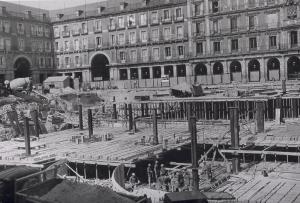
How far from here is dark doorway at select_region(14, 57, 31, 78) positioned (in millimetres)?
67012

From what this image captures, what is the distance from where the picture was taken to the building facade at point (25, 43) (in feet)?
208

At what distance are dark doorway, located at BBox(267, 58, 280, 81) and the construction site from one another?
972cm

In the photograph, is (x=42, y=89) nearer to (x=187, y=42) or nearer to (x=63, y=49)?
(x=63, y=49)

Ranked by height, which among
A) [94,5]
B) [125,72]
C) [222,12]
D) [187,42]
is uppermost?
[94,5]

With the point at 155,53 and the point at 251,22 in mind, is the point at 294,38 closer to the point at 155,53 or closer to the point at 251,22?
the point at 251,22

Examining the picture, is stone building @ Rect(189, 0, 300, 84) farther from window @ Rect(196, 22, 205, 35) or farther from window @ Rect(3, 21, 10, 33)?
window @ Rect(3, 21, 10, 33)

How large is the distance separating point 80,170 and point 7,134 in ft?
42.0

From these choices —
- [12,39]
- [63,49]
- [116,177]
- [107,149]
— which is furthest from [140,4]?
[116,177]

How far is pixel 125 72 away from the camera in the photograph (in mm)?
67312

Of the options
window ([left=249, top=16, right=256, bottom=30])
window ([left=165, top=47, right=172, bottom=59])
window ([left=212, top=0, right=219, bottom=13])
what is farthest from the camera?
window ([left=165, top=47, right=172, bottom=59])

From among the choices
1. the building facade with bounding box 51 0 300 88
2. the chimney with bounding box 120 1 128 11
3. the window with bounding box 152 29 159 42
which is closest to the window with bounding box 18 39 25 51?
the building facade with bounding box 51 0 300 88

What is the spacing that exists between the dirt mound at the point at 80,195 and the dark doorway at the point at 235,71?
45.9m

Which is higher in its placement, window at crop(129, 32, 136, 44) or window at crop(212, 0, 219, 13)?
window at crop(212, 0, 219, 13)

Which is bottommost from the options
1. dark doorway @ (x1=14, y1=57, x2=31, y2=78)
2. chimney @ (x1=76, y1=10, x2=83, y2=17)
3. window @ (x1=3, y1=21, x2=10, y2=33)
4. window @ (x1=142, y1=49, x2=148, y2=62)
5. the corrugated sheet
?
the corrugated sheet
